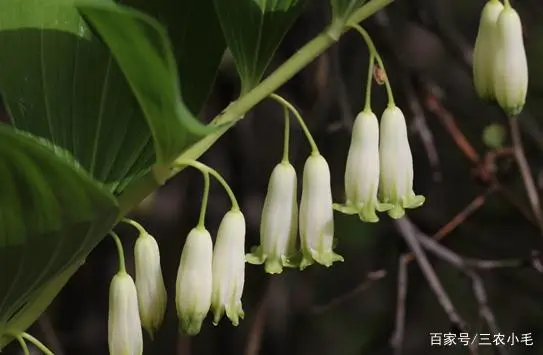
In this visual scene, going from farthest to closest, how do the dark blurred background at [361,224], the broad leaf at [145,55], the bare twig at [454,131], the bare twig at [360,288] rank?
the dark blurred background at [361,224] → the bare twig at [454,131] → the bare twig at [360,288] → the broad leaf at [145,55]

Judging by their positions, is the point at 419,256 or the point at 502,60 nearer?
the point at 502,60

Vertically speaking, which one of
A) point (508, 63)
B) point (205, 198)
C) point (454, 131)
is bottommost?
point (205, 198)

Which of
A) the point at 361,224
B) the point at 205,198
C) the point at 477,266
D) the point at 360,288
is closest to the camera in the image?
the point at 205,198

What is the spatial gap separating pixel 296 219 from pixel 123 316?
0.17 meters

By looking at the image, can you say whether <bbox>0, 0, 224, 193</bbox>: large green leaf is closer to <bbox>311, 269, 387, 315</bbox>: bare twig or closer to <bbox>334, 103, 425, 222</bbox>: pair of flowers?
<bbox>334, 103, 425, 222</bbox>: pair of flowers

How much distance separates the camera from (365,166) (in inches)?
30.0

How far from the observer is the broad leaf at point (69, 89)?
0.73 meters

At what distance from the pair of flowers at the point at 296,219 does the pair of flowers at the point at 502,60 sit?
15cm

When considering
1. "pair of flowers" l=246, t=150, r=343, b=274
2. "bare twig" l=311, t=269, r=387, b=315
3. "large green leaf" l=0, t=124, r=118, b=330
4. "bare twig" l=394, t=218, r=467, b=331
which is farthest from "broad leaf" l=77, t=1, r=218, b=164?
"bare twig" l=394, t=218, r=467, b=331

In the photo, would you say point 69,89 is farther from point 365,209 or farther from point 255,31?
point 365,209

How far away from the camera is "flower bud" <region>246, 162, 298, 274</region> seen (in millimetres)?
773

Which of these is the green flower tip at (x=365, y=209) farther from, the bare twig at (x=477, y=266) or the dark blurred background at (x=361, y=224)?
the bare twig at (x=477, y=266)

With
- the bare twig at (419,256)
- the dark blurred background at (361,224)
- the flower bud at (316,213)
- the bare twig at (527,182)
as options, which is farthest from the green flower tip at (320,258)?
the bare twig at (527,182)

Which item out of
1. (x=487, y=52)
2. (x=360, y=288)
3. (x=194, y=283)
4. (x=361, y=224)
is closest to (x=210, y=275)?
(x=194, y=283)
